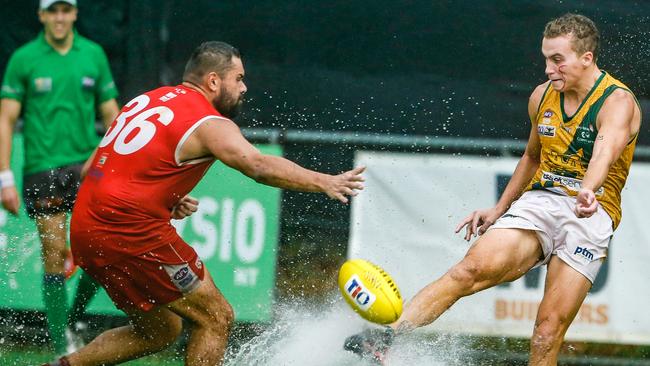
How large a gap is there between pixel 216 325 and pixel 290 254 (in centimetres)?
201

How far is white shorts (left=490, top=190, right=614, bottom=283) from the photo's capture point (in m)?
6.27

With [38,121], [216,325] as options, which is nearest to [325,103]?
[38,121]

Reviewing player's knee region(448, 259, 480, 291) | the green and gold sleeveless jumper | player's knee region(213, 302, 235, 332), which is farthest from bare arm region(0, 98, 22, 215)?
the green and gold sleeveless jumper

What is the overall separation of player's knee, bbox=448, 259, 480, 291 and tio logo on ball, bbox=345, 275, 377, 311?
0.47 meters

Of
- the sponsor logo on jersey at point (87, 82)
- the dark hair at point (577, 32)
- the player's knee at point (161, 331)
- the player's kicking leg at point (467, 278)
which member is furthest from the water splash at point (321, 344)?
the sponsor logo on jersey at point (87, 82)

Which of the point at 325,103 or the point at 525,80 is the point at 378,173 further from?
the point at 525,80

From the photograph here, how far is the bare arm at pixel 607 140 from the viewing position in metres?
5.81

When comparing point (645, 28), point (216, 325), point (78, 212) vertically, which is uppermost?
point (645, 28)

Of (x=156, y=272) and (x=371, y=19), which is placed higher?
(x=371, y=19)

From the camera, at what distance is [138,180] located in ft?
20.0

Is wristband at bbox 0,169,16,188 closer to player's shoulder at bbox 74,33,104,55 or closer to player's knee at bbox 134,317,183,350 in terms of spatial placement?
player's shoulder at bbox 74,33,104,55

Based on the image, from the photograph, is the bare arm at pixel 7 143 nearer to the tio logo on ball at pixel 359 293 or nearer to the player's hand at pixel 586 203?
the tio logo on ball at pixel 359 293

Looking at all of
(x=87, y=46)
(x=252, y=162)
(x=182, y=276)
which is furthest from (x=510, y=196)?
(x=87, y=46)

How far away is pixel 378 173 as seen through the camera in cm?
820
